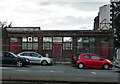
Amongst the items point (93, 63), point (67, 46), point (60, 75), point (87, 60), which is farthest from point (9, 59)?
point (67, 46)

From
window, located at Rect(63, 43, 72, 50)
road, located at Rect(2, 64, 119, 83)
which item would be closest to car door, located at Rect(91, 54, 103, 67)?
road, located at Rect(2, 64, 119, 83)

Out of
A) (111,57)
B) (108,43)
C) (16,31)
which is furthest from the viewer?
(16,31)

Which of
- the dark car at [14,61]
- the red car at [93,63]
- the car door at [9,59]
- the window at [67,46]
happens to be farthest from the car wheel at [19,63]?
the window at [67,46]

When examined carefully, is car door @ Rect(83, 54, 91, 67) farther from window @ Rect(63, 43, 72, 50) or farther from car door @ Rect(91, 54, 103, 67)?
window @ Rect(63, 43, 72, 50)

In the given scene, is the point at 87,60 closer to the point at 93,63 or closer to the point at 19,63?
the point at 93,63

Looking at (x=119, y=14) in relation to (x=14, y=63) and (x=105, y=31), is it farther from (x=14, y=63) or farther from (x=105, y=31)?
(x=14, y=63)

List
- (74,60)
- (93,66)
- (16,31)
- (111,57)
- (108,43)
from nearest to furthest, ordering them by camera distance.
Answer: (93,66)
(74,60)
(111,57)
(108,43)
(16,31)

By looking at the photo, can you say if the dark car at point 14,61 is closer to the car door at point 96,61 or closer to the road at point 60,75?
the road at point 60,75

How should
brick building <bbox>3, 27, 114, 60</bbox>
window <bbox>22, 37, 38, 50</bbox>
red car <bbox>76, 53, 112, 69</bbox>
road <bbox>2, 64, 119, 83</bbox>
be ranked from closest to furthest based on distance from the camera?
1. road <bbox>2, 64, 119, 83</bbox>
2. red car <bbox>76, 53, 112, 69</bbox>
3. brick building <bbox>3, 27, 114, 60</bbox>
4. window <bbox>22, 37, 38, 50</bbox>

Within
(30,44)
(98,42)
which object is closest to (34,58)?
(30,44)

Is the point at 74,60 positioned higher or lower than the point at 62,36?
lower

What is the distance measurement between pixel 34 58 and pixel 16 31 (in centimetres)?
1155

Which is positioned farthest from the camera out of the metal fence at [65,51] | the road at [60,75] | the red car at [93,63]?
the metal fence at [65,51]

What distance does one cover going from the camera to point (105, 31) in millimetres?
33312
